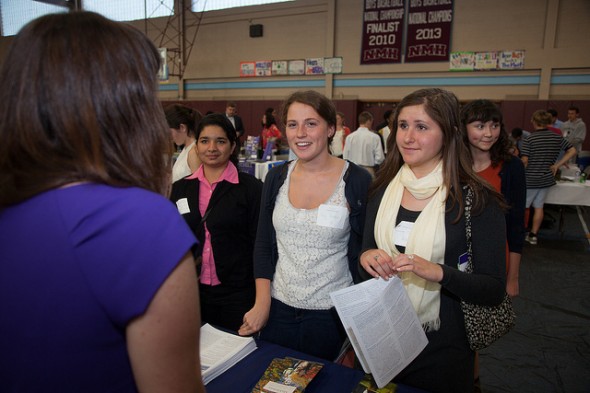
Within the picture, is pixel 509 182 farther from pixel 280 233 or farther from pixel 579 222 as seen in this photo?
pixel 579 222

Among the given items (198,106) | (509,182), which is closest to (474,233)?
(509,182)

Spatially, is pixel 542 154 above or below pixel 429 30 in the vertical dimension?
below

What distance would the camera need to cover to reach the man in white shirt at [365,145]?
22.4 feet

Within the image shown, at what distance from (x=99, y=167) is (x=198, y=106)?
560 inches

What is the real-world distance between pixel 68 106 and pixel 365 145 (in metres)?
6.50

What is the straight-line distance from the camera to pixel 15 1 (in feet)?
19.9

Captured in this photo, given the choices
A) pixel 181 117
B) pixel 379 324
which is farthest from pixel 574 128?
pixel 379 324

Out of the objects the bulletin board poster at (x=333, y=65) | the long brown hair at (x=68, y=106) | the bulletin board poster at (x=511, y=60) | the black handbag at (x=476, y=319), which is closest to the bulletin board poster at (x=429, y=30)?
the bulletin board poster at (x=511, y=60)

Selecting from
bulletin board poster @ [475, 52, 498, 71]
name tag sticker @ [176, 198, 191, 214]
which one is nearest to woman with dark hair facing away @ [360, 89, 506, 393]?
name tag sticker @ [176, 198, 191, 214]

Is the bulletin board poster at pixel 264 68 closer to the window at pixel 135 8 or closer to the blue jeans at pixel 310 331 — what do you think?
the window at pixel 135 8

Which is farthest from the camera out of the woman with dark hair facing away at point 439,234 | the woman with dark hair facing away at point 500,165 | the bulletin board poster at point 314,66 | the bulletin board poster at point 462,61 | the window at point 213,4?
the window at point 213,4

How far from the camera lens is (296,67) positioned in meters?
12.3

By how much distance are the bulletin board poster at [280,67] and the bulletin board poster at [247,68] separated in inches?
29.8

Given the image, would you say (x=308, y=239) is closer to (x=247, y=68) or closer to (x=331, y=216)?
(x=331, y=216)
